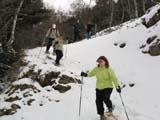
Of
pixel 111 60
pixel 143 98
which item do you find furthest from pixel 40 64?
pixel 143 98

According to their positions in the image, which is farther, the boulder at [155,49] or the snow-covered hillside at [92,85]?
the boulder at [155,49]

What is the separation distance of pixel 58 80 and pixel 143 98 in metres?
3.84

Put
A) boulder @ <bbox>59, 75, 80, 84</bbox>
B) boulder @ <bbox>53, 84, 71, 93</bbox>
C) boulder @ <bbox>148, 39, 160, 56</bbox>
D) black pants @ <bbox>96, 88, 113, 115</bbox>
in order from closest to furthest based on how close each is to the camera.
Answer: black pants @ <bbox>96, 88, 113, 115</bbox>
boulder @ <bbox>53, 84, 71, 93</bbox>
boulder @ <bbox>59, 75, 80, 84</bbox>
boulder @ <bbox>148, 39, 160, 56</bbox>

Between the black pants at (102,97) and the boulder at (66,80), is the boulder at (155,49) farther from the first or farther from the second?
the black pants at (102,97)

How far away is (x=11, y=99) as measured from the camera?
1396 cm

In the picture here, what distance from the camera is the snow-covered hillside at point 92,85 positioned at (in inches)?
493

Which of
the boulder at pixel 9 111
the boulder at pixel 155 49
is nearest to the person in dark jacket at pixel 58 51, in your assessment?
the boulder at pixel 155 49

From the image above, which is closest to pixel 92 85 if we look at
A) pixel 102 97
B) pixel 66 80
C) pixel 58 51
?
pixel 66 80

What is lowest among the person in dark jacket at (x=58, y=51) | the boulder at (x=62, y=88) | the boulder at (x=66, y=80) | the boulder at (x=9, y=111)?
the boulder at (x=9, y=111)

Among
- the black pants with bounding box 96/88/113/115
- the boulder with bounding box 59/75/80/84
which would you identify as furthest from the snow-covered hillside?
the black pants with bounding box 96/88/113/115

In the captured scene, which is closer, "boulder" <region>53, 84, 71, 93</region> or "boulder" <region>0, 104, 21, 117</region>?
"boulder" <region>0, 104, 21, 117</region>

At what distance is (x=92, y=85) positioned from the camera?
15.4 meters

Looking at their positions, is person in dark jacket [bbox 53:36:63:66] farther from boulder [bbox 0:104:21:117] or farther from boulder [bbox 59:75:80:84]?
boulder [bbox 0:104:21:117]

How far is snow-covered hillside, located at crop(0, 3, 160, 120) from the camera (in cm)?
1252
